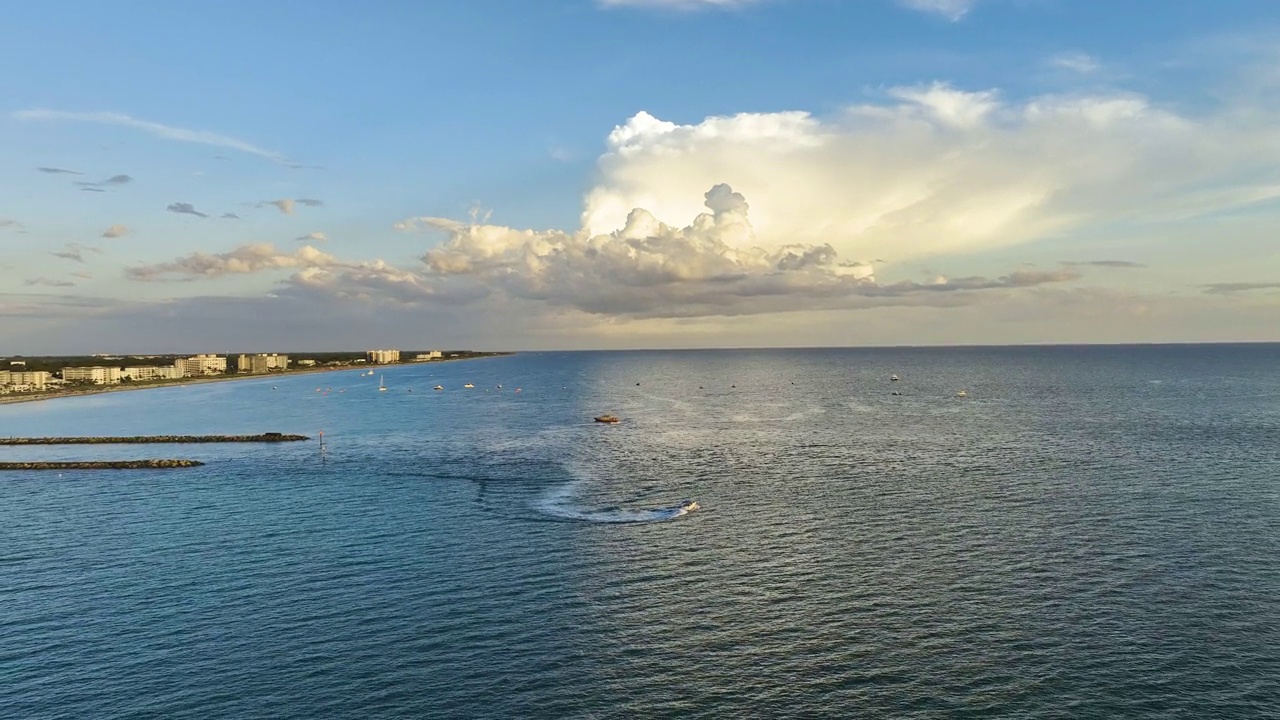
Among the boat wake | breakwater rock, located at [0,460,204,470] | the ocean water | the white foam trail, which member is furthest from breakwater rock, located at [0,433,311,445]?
the boat wake

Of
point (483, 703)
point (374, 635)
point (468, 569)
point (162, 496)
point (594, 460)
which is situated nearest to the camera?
point (483, 703)

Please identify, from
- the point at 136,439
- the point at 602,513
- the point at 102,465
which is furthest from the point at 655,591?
the point at 136,439

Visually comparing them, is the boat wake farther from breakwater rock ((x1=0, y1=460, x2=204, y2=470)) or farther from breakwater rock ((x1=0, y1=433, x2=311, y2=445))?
breakwater rock ((x1=0, y1=433, x2=311, y2=445))

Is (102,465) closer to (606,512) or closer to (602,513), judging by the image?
(602,513)

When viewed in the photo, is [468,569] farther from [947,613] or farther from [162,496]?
[162,496]

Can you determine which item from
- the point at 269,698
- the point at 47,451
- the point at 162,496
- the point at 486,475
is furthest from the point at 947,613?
the point at 47,451

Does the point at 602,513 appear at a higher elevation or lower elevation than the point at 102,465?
lower

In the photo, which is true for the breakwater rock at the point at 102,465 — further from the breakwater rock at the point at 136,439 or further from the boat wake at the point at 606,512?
the boat wake at the point at 606,512
